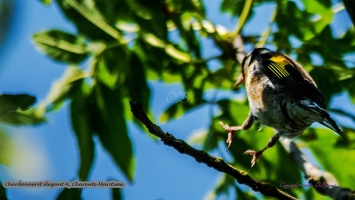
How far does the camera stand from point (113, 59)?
11.4 ft

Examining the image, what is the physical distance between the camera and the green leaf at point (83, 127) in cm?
304

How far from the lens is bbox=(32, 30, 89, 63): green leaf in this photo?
343 cm

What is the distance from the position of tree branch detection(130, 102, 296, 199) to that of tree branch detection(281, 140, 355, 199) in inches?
13.4

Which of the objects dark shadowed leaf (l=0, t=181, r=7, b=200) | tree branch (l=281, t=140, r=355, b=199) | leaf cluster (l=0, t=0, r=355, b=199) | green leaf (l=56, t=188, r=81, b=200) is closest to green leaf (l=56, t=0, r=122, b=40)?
leaf cluster (l=0, t=0, r=355, b=199)

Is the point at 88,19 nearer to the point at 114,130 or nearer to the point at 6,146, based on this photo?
the point at 114,130

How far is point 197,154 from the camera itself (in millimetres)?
1583

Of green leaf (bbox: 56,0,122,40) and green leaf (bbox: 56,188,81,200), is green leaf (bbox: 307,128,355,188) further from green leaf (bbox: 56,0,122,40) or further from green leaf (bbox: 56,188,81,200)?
green leaf (bbox: 56,188,81,200)

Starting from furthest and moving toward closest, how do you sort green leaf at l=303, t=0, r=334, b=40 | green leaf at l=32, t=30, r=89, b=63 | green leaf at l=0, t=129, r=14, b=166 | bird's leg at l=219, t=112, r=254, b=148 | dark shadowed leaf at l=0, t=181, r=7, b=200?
green leaf at l=32, t=30, r=89, b=63
green leaf at l=303, t=0, r=334, b=40
bird's leg at l=219, t=112, r=254, b=148
dark shadowed leaf at l=0, t=181, r=7, b=200
green leaf at l=0, t=129, r=14, b=166

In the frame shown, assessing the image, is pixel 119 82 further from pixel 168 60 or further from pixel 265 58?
pixel 265 58

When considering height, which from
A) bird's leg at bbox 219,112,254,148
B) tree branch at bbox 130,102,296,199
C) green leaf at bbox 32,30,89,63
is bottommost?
tree branch at bbox 130,102,296,199

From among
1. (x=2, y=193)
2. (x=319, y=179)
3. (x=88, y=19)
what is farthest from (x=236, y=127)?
(x=88, y=19)

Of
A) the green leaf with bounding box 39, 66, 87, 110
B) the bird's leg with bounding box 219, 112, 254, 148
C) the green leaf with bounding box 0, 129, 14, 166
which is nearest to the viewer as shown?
the green leaf with bounding box 0, 129, 14, 166

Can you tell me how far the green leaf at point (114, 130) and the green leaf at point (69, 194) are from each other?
4.01 feet

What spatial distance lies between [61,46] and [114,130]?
0.74 metres
